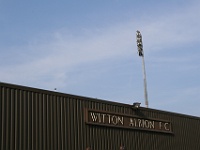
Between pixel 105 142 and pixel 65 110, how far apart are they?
2.89 metres

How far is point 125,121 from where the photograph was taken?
20.2 metres

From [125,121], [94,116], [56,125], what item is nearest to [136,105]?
[125,121]

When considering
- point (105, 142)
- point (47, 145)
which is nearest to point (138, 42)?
point (105, 142)

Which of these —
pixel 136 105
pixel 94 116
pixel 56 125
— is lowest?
pixel 56 125

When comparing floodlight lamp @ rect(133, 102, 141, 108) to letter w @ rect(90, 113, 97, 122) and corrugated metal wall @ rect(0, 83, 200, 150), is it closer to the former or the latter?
corrugated metal wall @ rect(0, 83, 200, 150)

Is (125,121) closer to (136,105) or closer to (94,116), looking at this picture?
(136,105)

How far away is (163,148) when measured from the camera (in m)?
22.4

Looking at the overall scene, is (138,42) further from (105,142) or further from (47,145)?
(47,145)

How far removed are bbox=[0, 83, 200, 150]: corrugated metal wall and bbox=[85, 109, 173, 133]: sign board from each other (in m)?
0.21

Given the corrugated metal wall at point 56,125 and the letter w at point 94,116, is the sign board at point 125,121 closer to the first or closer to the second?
the letter w at point 94,116

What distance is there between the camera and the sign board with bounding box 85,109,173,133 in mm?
18297

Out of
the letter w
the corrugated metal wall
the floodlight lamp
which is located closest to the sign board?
the letter w

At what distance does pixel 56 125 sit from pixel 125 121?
191 inches

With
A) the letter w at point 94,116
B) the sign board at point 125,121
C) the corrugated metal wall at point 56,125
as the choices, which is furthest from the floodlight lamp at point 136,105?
the letter w at point 94,116
